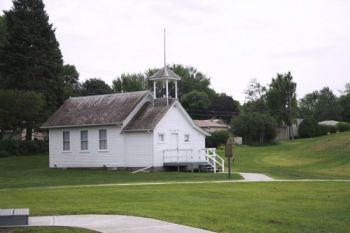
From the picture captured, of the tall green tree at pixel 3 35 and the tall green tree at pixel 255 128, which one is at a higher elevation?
the tall green tree at pixel 3 35

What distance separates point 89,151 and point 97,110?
322cm

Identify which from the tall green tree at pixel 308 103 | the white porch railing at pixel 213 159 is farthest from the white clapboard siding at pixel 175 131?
the tall green tree at pixel 308 103

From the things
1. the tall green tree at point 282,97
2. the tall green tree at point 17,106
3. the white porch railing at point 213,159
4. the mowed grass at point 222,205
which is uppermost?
the tall green tree at point 282,97

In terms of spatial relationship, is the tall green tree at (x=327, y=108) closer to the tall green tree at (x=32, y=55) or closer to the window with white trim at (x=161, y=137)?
the tall green tree at (x=32, y=55)

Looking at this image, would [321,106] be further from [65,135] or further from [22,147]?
[65,135]

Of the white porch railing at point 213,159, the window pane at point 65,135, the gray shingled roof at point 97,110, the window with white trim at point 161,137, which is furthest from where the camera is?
the window pane at point 65,135

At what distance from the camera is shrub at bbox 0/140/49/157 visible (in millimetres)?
59125

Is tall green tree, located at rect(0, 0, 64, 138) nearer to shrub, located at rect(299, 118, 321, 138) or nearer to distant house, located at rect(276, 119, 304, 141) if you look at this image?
shrub, located at rect(299, 118, 321, 138)

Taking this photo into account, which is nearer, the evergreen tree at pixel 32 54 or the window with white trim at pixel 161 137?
the window with white trim at pixel 161 137

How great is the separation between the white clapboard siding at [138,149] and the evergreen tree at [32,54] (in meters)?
24.4

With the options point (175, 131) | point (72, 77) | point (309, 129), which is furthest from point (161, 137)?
point (72, 77)

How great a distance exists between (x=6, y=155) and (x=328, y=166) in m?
29.5

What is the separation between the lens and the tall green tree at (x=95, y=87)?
100375mm

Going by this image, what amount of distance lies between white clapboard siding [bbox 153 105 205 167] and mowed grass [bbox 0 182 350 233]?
51.6 ft
